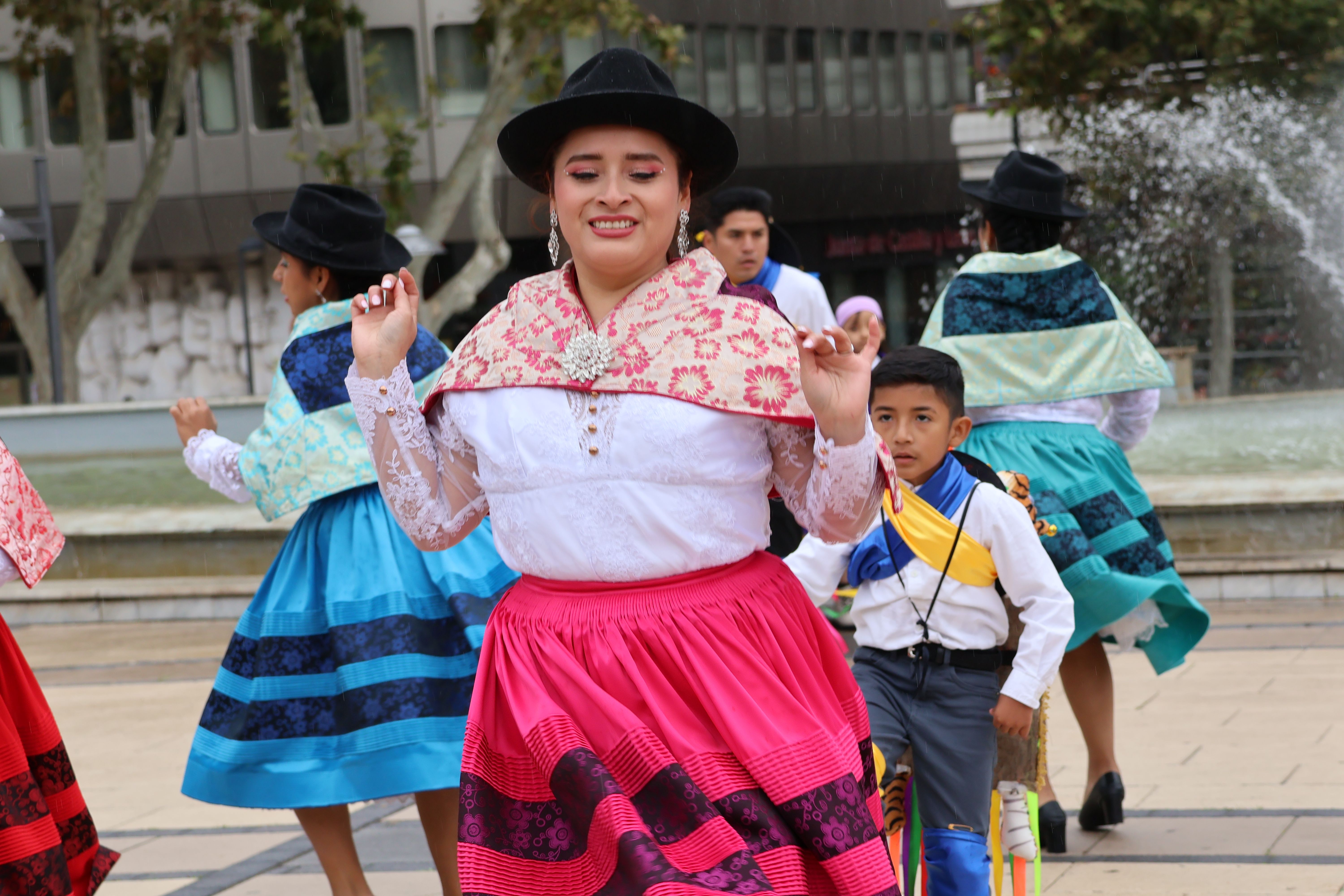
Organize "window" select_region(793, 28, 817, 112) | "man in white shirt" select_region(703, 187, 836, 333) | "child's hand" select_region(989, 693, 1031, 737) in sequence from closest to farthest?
"child's hand" select_region(989, 693, 1031, 737), "man in white shirt" select_region(703, 187, 836, 333), "window" select_region(793, 28, 817, 112)

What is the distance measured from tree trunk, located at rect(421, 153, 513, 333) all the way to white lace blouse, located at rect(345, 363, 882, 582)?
17020 millimetres

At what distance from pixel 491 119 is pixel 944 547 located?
53.7ft

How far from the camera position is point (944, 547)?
11.6 ft

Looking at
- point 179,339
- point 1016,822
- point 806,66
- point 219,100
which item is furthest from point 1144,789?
point 806,66

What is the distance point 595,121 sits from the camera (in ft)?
8.84

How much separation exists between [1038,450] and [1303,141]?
1397cm

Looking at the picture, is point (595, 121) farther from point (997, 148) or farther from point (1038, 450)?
point (997, 148)

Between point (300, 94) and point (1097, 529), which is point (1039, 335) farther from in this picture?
Answer: point (300, 94)

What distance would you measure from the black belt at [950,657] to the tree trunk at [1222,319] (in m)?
15.9

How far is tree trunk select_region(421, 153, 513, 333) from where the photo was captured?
1969 centimetres

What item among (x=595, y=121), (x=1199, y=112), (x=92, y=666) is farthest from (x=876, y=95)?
(x=595, y=121)

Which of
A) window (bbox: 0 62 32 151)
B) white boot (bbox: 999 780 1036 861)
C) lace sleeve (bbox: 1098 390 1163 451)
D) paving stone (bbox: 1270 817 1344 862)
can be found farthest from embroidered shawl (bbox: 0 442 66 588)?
window (bbox: 0 62 32 151)

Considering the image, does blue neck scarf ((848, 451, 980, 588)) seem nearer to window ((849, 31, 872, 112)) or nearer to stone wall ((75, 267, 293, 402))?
stone wall ((75, 267, 293, 402))

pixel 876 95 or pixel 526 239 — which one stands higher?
pixel 876 95
